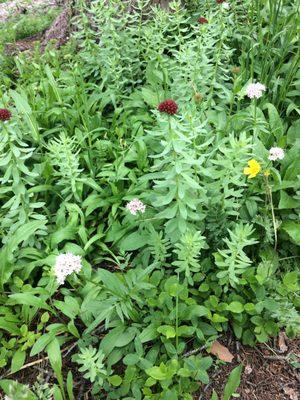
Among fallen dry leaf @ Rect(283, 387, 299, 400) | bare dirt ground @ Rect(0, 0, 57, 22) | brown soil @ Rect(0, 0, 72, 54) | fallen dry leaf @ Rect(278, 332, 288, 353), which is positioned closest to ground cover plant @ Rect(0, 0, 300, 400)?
fallen dry leaf @ Rect(278, 332, 288, 353)

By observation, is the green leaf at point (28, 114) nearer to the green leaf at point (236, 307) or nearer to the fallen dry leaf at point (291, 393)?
the green leaf at point (236, 307)

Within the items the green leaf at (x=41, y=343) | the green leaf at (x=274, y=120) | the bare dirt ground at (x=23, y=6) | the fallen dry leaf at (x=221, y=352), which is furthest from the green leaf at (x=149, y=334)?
the bare dirt ground at (x=23, y=6)

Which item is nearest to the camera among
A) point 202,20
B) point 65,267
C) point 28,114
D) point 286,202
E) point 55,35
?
point 65,267

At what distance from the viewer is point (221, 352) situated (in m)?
2.25

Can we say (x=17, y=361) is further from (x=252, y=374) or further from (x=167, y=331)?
(x=252, y=374)

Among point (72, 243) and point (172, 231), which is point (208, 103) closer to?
point (172, 231)

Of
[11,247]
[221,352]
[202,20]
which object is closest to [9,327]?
[11,247]

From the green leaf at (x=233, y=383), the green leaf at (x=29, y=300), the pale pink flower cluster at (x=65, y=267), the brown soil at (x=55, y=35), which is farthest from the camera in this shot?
the brown soil at (x=55, y=35)

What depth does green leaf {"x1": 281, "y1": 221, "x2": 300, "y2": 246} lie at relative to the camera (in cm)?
244

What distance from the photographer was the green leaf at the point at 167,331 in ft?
6.87

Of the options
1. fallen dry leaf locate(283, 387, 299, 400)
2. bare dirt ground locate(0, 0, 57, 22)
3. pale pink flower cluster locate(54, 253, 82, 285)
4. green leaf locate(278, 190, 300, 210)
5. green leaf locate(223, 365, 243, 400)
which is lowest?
fallen dry leaf locate(283, 387, 299, 400)

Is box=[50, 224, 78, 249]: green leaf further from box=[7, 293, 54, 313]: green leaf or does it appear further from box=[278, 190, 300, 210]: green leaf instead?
box=[278, 190, 300, 210]: green leaf

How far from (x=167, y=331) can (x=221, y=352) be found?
1.20ft

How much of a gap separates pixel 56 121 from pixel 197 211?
1604 mm
